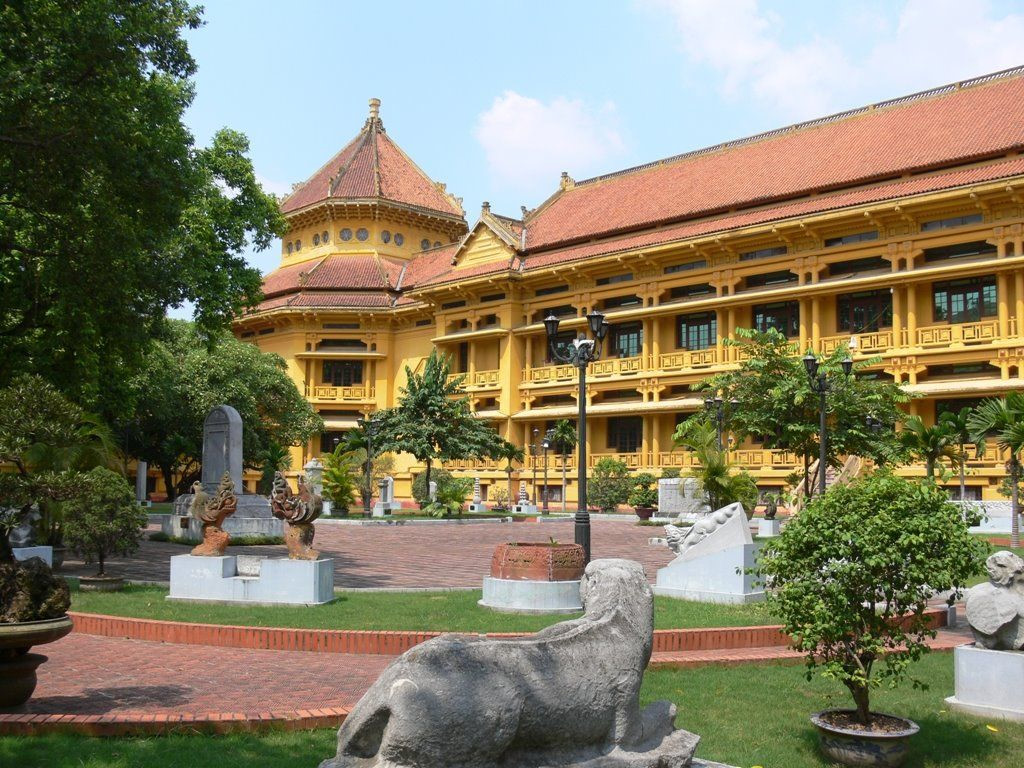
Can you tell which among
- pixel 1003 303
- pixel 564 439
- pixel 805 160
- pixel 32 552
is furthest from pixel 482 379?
pixel 32 552

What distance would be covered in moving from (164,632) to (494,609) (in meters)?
3.53

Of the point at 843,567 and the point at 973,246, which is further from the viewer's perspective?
the point at 973,246

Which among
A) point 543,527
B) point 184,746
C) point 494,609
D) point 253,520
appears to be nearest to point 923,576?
point 184,746

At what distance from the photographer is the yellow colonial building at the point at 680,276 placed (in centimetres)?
3050

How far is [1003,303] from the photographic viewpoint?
97.0 ft

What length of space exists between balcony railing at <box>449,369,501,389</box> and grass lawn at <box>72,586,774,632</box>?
31244 mm

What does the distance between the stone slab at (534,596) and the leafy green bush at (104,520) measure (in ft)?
17.8

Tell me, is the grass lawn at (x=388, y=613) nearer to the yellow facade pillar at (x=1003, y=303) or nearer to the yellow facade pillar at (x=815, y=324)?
the yellow facade pillar at (x=1003, y=303)

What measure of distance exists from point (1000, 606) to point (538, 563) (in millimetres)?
5153

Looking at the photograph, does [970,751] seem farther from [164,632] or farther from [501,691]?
[164,632]

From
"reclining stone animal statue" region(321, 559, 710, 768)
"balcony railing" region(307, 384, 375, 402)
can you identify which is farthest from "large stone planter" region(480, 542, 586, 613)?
"balcony railing" region(307, 384, 375, 402)

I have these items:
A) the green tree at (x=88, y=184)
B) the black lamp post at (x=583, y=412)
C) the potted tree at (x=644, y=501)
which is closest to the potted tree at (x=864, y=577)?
the black lamp post at (x=583, y=412)

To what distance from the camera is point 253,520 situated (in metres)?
20.8

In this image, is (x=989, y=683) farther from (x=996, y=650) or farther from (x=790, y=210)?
(x=790, y=210)
